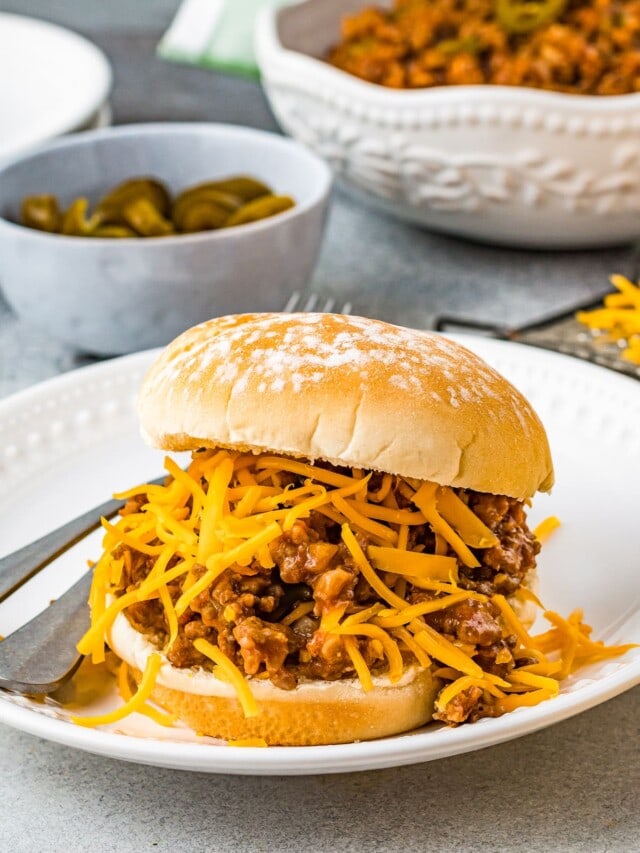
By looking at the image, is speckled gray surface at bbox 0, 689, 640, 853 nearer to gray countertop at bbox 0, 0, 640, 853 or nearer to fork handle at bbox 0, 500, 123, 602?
gray countertop at bbox 0, 0, 640, 853

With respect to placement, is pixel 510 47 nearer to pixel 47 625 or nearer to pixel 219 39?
pixel 219 39

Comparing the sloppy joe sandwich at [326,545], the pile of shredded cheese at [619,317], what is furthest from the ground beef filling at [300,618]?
the pile of shredded cheese at [619,317]

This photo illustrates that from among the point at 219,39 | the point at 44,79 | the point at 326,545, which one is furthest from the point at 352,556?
the point at 219,39

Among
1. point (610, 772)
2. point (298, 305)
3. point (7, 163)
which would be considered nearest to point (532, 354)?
point (298, 305)

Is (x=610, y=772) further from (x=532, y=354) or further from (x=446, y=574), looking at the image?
(x=532, y=354)

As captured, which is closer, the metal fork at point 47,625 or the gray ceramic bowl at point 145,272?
the metal fork at point 47,625

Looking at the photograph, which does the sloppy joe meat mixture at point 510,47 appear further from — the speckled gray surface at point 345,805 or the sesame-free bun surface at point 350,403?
the speckled gray surface at point 345,805

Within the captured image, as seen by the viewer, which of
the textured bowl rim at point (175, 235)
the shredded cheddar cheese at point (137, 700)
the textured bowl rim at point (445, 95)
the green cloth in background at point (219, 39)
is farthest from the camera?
the green cloth in background at point (219, 39)
